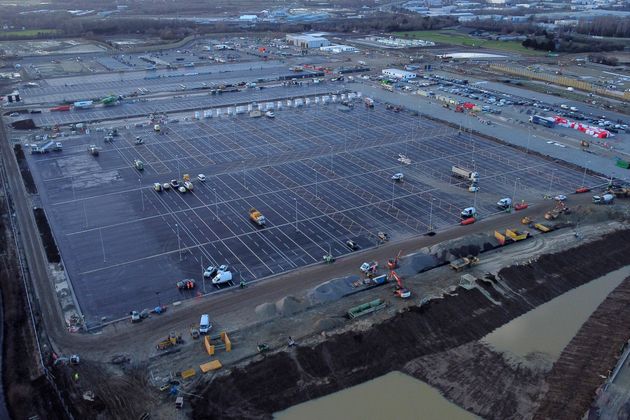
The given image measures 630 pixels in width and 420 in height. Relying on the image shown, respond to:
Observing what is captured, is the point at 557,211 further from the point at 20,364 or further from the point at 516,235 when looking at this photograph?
the point at 20,364

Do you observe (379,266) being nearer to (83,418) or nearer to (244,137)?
(83,418)

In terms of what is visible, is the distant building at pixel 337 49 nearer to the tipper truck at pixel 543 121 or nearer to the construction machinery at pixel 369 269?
the tipper truck at pixel 543 121

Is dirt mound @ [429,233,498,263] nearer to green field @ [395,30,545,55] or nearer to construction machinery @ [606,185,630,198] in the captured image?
construction machinery @ [606,185,630,198]

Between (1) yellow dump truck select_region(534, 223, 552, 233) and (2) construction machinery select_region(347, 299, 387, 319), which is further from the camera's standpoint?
(1) yellow dump truck select_region(534, 223, 552, 233)

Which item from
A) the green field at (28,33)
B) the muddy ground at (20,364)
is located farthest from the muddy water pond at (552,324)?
the green field at (28,33)

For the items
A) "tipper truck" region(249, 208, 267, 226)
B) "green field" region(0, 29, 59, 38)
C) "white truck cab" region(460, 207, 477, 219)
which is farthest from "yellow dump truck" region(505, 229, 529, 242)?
"green field" region(0, 29, 59, 38)

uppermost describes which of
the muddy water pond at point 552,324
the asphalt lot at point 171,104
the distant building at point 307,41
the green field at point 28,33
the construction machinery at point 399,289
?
the green field at point 28,33
